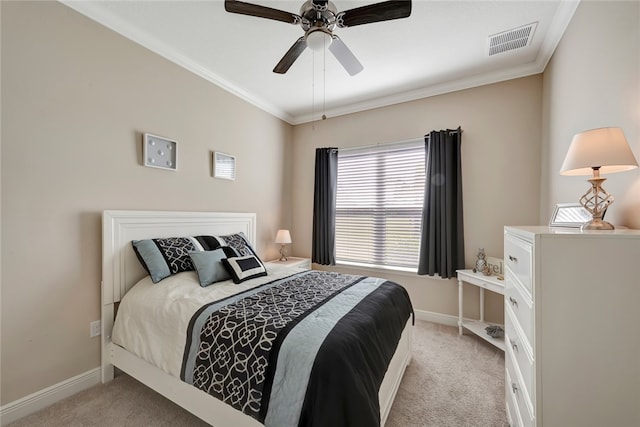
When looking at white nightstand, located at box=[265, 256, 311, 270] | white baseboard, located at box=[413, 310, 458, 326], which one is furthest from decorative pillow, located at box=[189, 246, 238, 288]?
white baseboard, located at box=[413, 310, 458, 326]

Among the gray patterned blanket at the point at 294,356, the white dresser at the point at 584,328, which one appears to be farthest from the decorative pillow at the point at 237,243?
the white dresser at the point at 584,328

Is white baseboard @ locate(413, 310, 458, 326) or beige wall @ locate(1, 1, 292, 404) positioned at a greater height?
beige wall @ locate(1, 1, 292, 404)

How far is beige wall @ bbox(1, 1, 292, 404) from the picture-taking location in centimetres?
163

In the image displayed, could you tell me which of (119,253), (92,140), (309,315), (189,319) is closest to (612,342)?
(309,315)

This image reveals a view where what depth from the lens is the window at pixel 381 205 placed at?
10.6 ft

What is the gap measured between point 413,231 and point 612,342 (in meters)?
2.37

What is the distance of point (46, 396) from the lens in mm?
1738

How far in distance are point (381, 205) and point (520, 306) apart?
2.32 metres

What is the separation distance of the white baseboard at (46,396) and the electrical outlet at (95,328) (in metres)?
0.26

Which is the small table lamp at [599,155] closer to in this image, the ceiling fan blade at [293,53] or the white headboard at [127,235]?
the ceiling fan blade at [293,53]

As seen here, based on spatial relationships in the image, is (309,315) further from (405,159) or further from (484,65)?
(484,65)

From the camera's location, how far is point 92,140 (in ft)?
6.44

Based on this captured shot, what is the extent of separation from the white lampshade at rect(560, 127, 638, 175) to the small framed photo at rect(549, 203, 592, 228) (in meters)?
0.47

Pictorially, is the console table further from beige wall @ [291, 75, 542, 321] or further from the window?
the window
